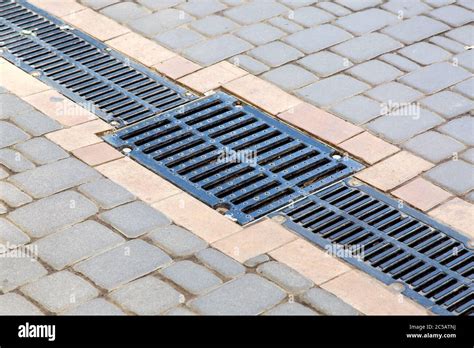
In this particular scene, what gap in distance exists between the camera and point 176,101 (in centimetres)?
546

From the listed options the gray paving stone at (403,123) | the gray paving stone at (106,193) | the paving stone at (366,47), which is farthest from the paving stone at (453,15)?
the gray paving stone at (106,193)

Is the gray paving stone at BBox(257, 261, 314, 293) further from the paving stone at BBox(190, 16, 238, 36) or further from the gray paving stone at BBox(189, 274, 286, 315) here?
the paving stone at BBox(190, 16, 238, 36)

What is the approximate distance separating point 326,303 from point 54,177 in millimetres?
1583

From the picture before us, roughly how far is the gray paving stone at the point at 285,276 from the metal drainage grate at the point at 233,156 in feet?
1.27

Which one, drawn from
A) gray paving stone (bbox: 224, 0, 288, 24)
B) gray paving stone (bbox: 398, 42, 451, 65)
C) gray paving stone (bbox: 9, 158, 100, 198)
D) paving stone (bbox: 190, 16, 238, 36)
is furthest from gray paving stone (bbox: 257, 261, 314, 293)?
gray paving stone (bbox: 224, 0, 288, 24)

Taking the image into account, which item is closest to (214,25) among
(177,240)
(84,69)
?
(84,69)

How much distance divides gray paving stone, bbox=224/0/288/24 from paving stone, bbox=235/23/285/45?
9 centimetres

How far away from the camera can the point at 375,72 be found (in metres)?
5.66

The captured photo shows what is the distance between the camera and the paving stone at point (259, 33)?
6000 millimetres

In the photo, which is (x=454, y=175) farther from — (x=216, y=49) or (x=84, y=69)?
(x=84, y=69)

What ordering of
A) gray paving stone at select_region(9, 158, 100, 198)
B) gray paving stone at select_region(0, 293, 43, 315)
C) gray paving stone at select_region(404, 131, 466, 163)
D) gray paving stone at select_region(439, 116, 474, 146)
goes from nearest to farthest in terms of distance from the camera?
gray paving stone at select_region(0, 293, 43, 315), gray paving stone at select_region(9, 158, 100, 198), gray paving stone at select_region(404, 131, 466, 163), gray paving stone at select_region(439, 116, 474, 146)

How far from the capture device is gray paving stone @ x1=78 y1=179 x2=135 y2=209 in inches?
180

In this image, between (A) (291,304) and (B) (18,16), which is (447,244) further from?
(B) (18,16)
